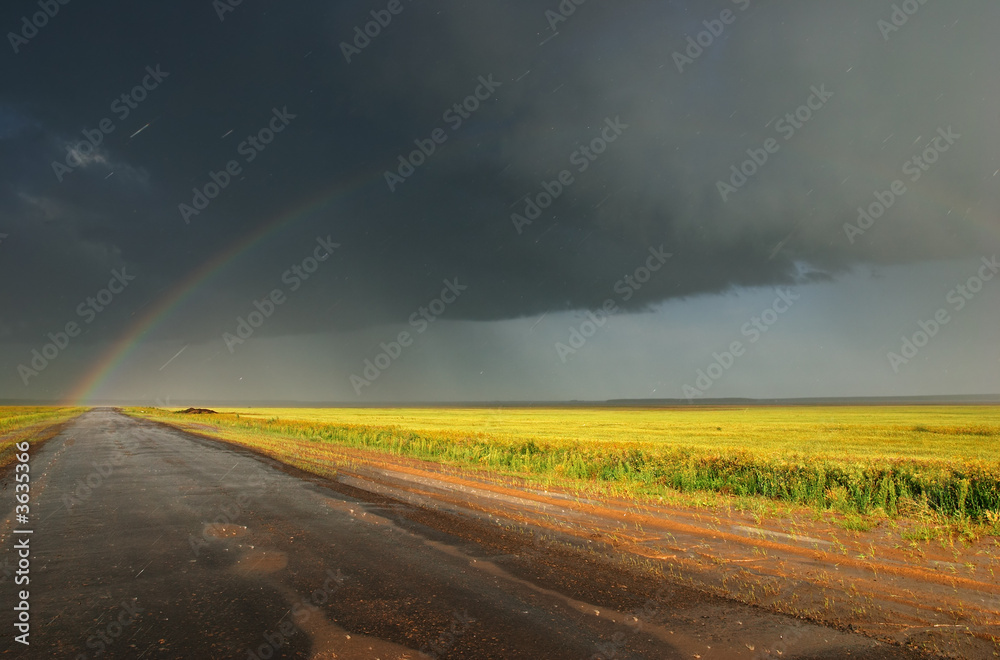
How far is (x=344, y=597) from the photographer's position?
225 inches

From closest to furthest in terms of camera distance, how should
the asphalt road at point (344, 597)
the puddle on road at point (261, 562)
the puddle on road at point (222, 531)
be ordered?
the asphalt road at point (344, 597) < the puddle on road at point (261, 562) < the puddle on road at point (222, 531)

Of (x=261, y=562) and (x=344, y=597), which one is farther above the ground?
(x=344, y=597)

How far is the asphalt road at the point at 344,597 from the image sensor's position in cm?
463

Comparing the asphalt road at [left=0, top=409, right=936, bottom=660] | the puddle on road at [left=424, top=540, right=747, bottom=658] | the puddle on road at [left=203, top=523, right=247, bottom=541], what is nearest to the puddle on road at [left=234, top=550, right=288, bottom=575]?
the asphalt road at [left=0, top=409, right=936, bottom=660]

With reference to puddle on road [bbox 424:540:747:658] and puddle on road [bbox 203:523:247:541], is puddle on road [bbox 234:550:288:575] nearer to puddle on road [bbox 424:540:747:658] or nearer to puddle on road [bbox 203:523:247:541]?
puddle on road [bbox 203:523:247:541]

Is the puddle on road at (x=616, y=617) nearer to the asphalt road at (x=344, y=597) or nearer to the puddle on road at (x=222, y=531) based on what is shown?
the asphalt road at (x=344, y=597)

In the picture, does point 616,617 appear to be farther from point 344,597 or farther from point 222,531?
point 222,531

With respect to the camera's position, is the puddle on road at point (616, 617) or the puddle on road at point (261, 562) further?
the puddle on road at point (261, 562)

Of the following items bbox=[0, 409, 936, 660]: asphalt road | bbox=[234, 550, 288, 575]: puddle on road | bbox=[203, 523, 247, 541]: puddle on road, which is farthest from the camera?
bbox=[203, 523, 247, 541]: puddle on road

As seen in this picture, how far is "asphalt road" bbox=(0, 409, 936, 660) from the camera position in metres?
4.63

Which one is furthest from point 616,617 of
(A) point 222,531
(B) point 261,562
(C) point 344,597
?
(A) point 222,531

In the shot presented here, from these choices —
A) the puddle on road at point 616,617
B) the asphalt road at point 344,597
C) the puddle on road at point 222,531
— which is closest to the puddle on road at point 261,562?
the asphalt road at point 344,597

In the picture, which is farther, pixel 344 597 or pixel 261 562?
pixel 261 562

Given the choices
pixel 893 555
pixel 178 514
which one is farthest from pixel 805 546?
pixel 178 514
